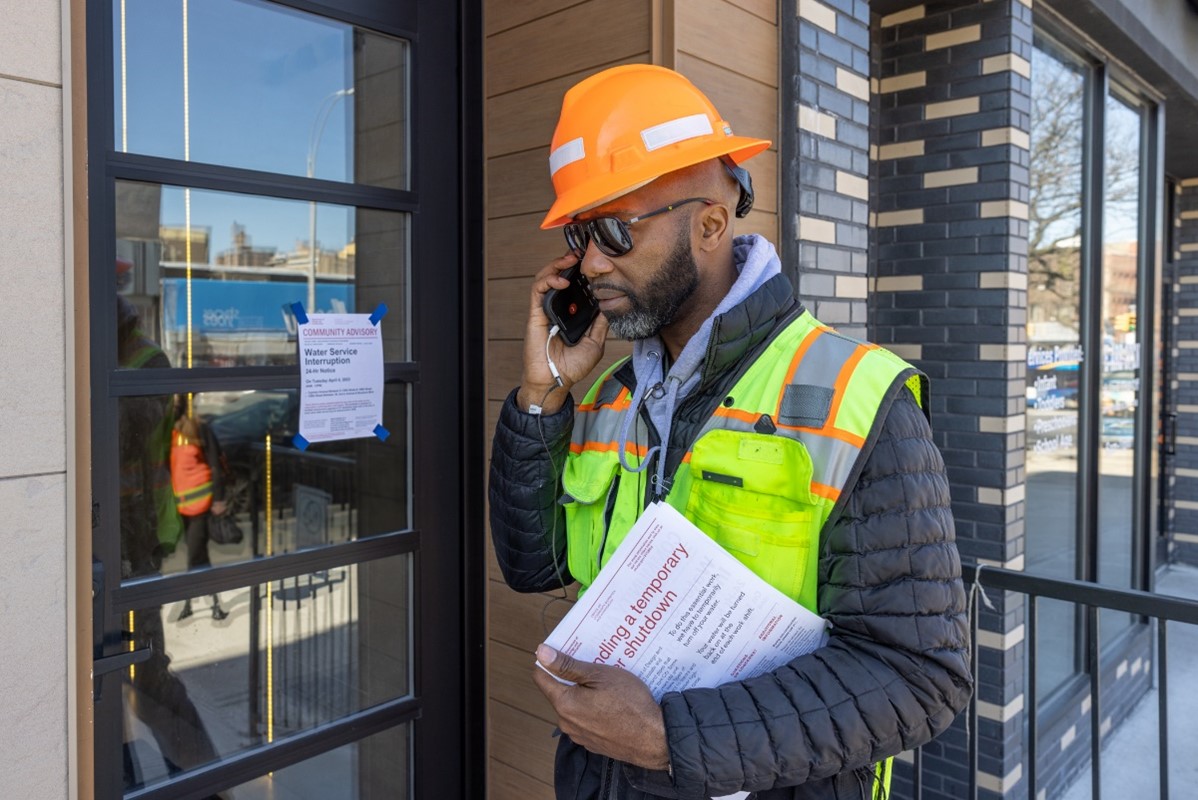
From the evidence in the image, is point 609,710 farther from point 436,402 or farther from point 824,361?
point 436,402

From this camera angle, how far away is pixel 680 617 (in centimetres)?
142

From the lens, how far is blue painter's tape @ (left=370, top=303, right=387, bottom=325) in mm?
2604

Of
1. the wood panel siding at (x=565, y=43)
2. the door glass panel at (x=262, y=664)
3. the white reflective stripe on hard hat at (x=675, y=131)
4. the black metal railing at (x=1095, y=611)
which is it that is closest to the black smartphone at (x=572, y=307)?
the white reflective stripe on hard hat at (x=675, y=131)

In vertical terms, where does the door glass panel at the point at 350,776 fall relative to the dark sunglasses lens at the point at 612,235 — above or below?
below

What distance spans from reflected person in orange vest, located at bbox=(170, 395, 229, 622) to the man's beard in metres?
→ 1.28

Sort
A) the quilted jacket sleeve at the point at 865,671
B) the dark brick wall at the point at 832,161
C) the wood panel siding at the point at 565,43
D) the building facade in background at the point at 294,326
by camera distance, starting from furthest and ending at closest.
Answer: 1. the dark brick wall at the point at 832,161
2. the wood panel siding at the point at 565,43
3. the building facade in background at the point at 294,326
4. the quilted jacket sleeve at the point at 865,671

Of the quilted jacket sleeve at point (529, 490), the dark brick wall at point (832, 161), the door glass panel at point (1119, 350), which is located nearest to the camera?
the quilted jacket sleeve at point (529, 490)

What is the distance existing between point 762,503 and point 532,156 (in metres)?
1.60

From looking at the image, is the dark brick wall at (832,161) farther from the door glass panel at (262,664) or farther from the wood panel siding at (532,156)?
the door glass panel at (262,664)

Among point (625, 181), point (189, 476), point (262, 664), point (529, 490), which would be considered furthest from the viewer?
point (262, 664)

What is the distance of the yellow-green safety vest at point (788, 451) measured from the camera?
4.58 feet

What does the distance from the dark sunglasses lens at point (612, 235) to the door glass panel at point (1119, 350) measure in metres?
5.25

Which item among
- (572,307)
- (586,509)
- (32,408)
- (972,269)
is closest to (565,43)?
(572,307)

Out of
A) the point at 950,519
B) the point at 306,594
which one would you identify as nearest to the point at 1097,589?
the point at 950,519
